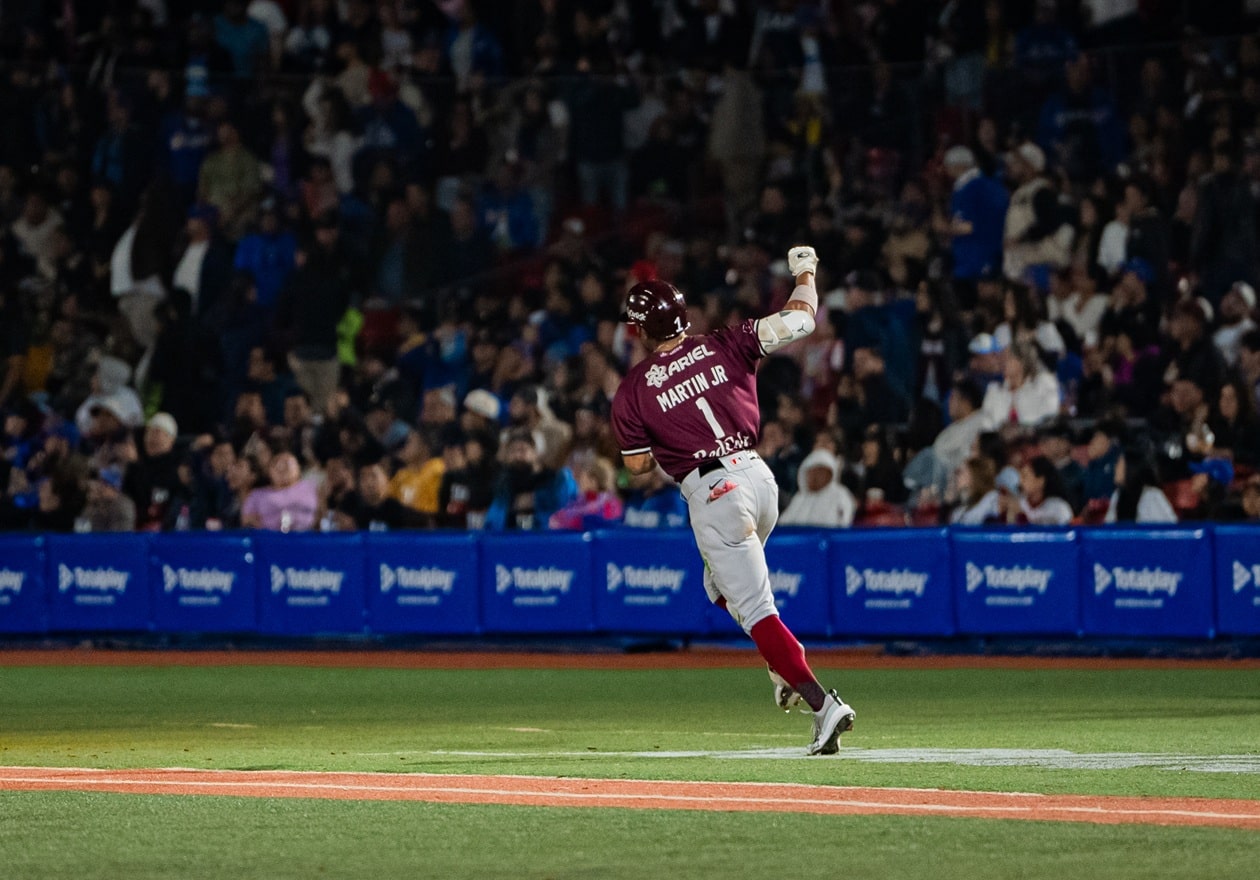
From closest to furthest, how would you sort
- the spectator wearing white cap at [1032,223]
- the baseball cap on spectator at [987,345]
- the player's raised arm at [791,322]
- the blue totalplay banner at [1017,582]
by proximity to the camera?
1. the player's raised arm at [791,322]
2. the blue totalplay banner at [1017,582]
3. the baseball cap on spectator at [987,345]
4. the spectator wearing white cap at [1032,223]

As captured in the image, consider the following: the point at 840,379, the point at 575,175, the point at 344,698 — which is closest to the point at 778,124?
the point at 575,175

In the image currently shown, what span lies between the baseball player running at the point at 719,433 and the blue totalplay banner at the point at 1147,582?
7149mm

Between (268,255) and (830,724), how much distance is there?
15.2m

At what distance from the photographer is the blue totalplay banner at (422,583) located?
1861cm

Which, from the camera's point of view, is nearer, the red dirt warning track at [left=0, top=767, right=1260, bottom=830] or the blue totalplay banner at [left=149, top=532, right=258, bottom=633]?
the red dirt warning track at [left=0, top=767, right=1260, bottom=830]

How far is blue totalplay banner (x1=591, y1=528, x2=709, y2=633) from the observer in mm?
17828

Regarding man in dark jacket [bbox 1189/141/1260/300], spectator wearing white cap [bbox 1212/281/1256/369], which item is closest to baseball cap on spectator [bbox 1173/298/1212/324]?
spectator wearing white cap [bbox 1212/281/1256/369]

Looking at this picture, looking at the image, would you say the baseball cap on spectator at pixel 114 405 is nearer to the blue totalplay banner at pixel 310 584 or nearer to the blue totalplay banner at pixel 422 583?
the blue totalplay banner at pixel 310 584

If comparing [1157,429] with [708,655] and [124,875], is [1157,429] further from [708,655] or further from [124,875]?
[124,875]

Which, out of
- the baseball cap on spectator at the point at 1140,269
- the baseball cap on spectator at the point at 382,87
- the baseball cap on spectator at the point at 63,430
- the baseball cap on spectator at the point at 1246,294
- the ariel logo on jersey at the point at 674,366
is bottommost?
the baseball cap on spectator at the point at 63,430

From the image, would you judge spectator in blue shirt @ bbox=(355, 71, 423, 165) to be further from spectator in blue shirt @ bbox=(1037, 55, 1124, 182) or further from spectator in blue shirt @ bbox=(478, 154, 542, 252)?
spectator in blue shirt @ bbox=(1037, 55, 1124, 182)

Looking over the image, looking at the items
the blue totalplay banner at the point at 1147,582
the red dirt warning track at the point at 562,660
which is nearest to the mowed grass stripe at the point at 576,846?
the red dirt warning track at the point at 562,660

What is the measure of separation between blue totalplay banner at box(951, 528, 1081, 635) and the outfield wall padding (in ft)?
0.04

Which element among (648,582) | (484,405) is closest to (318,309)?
(484,405)
